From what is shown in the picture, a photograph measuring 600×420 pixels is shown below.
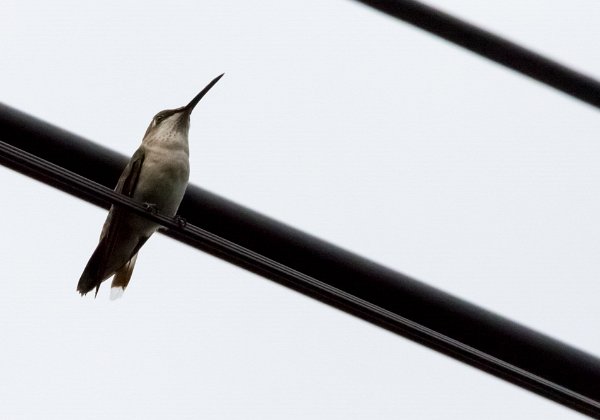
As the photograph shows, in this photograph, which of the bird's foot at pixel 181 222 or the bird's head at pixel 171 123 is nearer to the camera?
the bird's foot at pixel 181 222

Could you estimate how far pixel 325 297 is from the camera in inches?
116

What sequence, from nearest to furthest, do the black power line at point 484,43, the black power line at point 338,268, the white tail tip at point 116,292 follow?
1. the black power line at point 338,268
2. the black power line at point 484,43
3. the white tail tip at point 116,292

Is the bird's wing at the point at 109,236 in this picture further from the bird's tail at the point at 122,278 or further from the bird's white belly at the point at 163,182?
the bird's tail at the point at 122,278

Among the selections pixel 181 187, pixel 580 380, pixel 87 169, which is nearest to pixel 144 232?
pixel 181 187

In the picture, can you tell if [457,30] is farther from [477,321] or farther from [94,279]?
[94,279]

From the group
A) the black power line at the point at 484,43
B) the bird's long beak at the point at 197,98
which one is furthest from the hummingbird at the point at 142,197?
the black power line at the point at 484,43

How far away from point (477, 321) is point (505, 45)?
43.8 inches

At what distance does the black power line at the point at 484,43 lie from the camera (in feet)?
12.2

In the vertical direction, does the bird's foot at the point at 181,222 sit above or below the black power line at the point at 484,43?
below

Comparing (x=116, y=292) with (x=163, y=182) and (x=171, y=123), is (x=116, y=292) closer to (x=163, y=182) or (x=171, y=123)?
(x=163, y=182)

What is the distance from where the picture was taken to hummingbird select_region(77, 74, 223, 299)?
504 centimetres

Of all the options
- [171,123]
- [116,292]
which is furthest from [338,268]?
[171,123]

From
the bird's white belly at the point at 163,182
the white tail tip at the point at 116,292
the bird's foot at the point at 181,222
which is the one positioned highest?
the bird's white belly at the point at 163,182

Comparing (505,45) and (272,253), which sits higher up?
(505,45)
